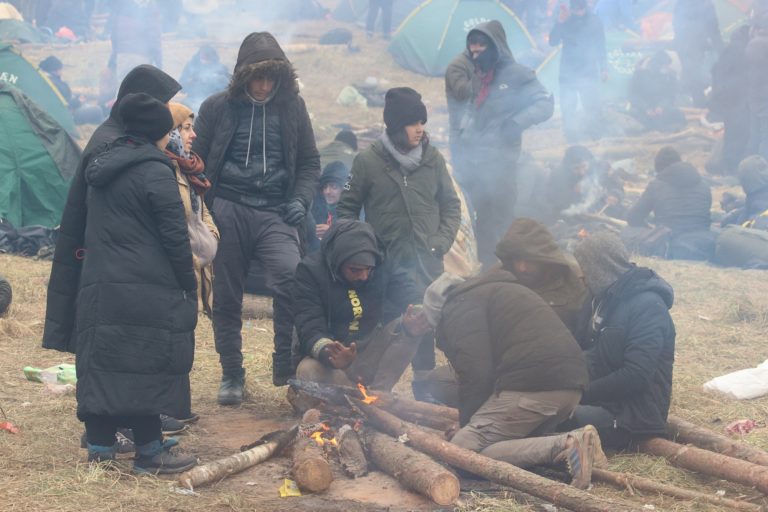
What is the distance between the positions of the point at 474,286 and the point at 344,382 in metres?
1.14

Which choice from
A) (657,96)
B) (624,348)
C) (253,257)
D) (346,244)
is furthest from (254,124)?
(657,96)

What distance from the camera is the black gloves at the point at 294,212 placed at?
670cm

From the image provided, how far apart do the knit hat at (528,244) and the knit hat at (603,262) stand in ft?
0.63

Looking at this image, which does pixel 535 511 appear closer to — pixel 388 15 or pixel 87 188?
pixel 87 188

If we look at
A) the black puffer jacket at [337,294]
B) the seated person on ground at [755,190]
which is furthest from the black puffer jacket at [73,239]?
the seated person on ground at [755,190]

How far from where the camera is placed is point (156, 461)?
5293mm

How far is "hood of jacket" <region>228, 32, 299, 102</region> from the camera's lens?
648 cm

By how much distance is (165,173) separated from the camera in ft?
16.5

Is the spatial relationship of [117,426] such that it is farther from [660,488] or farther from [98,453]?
[660,488]

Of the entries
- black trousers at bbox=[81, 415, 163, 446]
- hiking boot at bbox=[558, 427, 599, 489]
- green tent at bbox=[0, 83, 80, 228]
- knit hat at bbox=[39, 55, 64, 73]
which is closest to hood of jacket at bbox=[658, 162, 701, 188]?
green tent at bbox=[0, 83, 80, 228]

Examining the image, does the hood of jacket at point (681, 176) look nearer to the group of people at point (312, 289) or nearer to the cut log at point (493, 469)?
the group of people at point (312, 289)

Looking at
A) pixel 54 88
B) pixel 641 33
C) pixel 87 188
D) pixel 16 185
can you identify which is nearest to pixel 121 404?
pixel 87 188

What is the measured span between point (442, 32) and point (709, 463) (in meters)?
17.1

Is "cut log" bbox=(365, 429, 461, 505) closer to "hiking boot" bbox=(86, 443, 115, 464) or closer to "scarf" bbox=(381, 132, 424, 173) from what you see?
"hiking boot" bbox=(86, 443, 115, 464)
